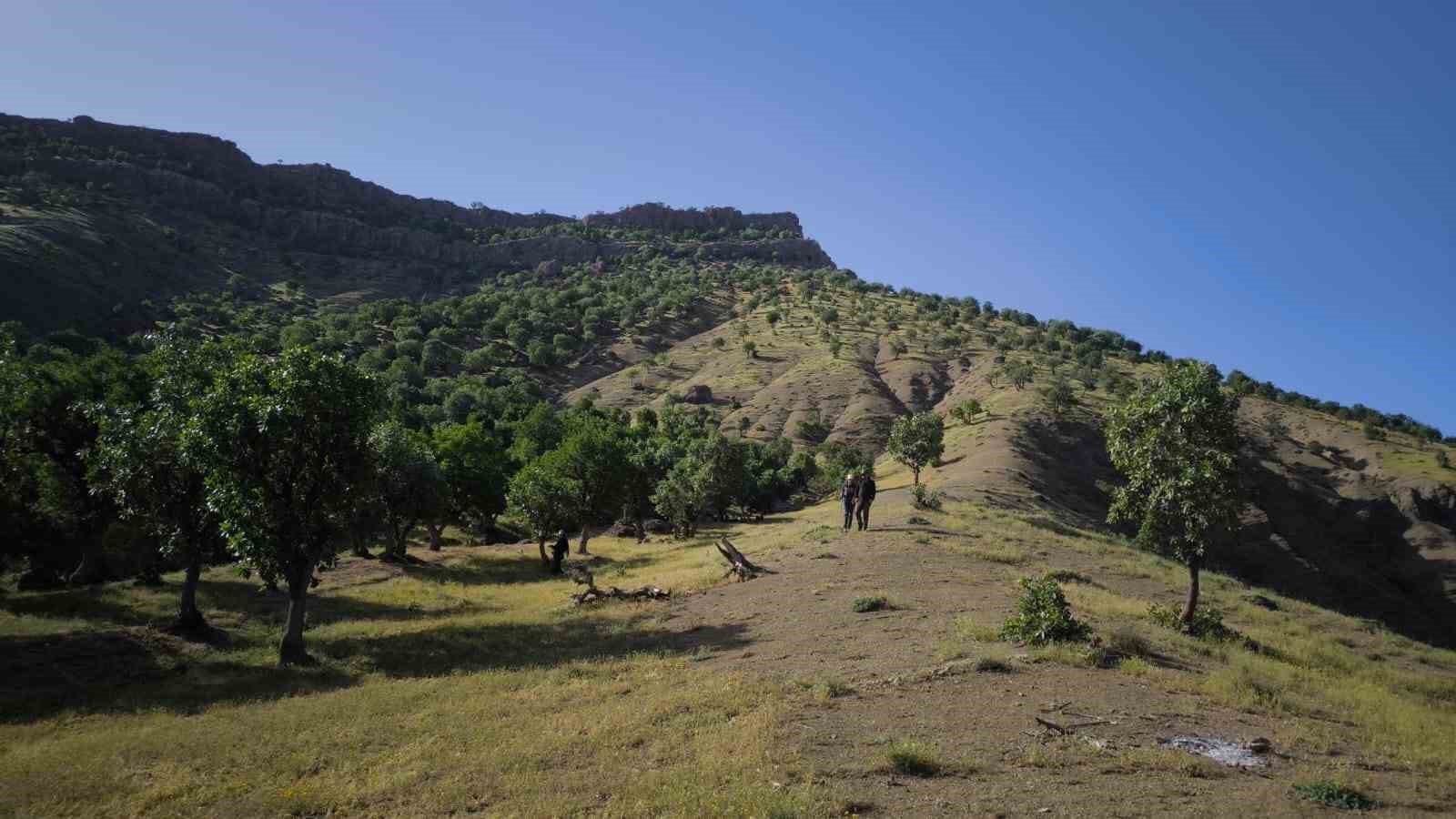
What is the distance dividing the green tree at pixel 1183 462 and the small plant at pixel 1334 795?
9.68 m

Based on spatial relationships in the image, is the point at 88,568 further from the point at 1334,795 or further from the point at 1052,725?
the point at 1334,795

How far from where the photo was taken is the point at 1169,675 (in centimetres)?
1345

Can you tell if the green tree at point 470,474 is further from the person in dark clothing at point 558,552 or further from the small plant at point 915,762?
the small plant at point 915,762

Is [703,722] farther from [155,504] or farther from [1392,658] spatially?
[1392,658]

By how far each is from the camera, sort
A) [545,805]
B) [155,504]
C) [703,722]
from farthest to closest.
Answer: [155,504] → [703,722] → [545,805]

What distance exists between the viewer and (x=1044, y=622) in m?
15.3

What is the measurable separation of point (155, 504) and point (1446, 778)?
2945 cm

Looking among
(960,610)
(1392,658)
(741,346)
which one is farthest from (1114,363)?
(960,610)

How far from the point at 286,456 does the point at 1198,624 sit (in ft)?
79.3

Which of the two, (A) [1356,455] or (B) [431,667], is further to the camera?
(A) [1356,455]

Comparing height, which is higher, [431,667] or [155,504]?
[155,504]

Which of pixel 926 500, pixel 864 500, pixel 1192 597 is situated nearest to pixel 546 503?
pixel 864 500

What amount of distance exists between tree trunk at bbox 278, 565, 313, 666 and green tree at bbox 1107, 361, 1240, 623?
70.3 feet

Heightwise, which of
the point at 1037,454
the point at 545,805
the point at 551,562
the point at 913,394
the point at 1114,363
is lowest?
the point at 551,562
